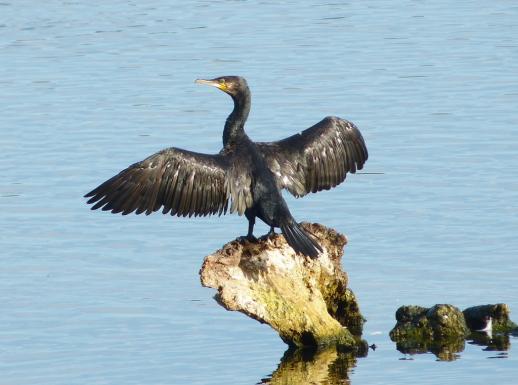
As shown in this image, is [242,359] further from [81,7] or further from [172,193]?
[81,7]

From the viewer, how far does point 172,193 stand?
10758mm

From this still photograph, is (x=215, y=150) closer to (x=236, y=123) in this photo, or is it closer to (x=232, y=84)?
(x=232, y=84)

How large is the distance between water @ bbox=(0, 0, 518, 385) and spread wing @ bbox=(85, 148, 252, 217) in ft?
3.94

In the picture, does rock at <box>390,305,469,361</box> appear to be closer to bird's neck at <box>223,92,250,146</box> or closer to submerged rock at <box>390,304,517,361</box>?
submerged rock at <box>390,304,517,361</box>

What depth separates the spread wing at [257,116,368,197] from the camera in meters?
11.3

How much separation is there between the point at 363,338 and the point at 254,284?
1355 millimetres

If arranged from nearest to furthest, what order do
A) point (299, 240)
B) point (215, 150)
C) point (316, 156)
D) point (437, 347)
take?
point (299, 240) < point (437, 347) < point (316, 156) < point (215, 150)

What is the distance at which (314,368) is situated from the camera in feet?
34.6

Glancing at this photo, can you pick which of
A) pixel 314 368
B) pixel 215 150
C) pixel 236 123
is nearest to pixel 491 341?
pixel 314 368

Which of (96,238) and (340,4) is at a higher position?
(340,4)

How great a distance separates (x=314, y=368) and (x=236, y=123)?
2.13 meters

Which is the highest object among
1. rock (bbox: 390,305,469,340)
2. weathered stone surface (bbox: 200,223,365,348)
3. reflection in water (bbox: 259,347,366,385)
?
weathered stone surface (bbox: 200,223,365,348)

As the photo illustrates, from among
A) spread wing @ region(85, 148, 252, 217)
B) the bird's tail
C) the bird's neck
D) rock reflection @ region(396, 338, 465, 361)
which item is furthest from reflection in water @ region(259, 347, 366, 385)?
the bird's neck

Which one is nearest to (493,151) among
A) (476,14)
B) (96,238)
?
(96,238)
